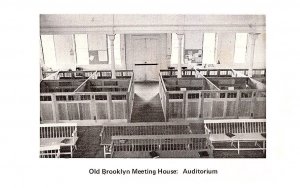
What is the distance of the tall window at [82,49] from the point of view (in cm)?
1315

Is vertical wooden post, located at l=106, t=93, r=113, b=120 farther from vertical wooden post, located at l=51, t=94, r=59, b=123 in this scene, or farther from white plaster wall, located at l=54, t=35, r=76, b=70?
white plaster wall, located at l=54, t=35, r=76, b=70

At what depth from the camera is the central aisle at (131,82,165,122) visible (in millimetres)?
7688

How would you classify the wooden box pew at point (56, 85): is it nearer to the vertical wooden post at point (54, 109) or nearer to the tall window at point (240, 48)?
the vertical wooden post at point (54, 109)

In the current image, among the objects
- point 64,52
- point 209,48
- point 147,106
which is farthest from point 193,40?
point 64,52

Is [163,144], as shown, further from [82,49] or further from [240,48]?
[240,48]

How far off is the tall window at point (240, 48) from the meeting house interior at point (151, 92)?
0.15ft

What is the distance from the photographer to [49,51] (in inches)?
515

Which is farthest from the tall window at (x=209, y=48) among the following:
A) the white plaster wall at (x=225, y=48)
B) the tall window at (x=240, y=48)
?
the tall window at (x=240, y=48)

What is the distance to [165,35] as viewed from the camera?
1329 cm

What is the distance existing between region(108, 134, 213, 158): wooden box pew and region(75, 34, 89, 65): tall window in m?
8.62
